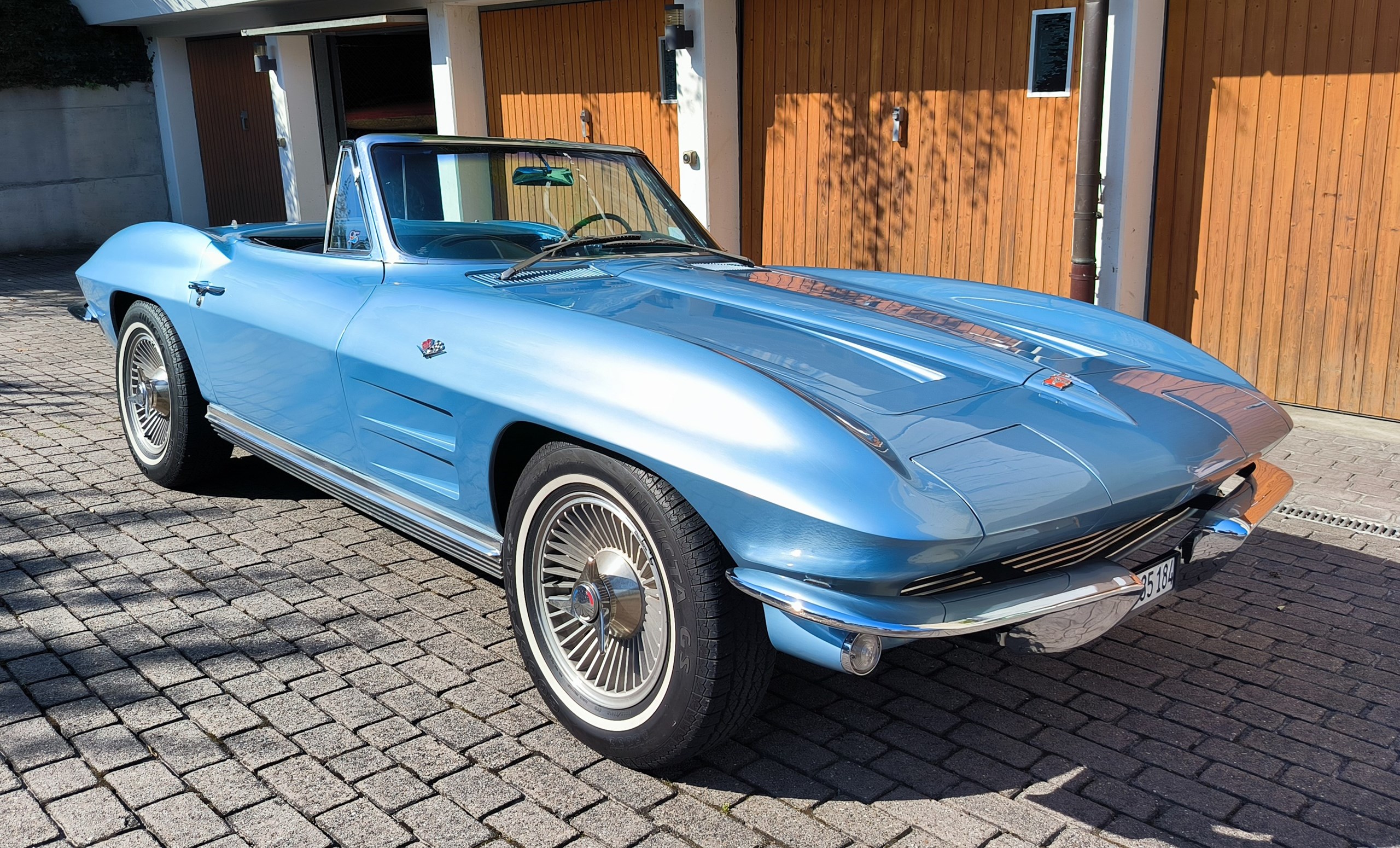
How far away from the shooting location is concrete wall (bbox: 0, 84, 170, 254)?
15.4m

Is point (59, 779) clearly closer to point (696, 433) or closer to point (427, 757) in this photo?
point (427, 757)

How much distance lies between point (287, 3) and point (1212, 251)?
10.7 metres

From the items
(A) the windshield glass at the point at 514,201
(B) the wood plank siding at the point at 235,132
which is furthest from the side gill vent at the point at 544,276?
(B) the wood plank siding at the point at 235,132

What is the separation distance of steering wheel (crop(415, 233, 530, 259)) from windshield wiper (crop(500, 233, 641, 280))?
0.22ft

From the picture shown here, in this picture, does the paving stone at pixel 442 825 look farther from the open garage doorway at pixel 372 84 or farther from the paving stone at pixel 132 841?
the open garage doorway at pixel 372 84

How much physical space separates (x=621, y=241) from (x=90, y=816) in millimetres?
2464

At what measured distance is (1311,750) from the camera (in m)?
3.08

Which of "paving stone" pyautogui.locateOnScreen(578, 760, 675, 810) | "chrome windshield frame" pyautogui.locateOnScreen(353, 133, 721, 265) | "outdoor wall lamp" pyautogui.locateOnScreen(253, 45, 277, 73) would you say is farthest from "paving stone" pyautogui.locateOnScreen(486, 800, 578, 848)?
"outdoor wall lamp" pyautogui.locateOnScreen(253, 45, 277, 73)

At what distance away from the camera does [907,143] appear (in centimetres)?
821

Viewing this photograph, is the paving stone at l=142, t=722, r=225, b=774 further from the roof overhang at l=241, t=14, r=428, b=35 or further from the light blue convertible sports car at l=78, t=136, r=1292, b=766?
the roof overhang at l=241, t=14, r=428, b=35

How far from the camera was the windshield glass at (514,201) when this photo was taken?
13.1 ft

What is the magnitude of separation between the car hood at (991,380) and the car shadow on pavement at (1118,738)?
1.45 ft

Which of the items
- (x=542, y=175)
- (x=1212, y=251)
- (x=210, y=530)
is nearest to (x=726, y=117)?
(x=1212, y=251)

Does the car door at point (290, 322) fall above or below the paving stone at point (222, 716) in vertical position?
above
